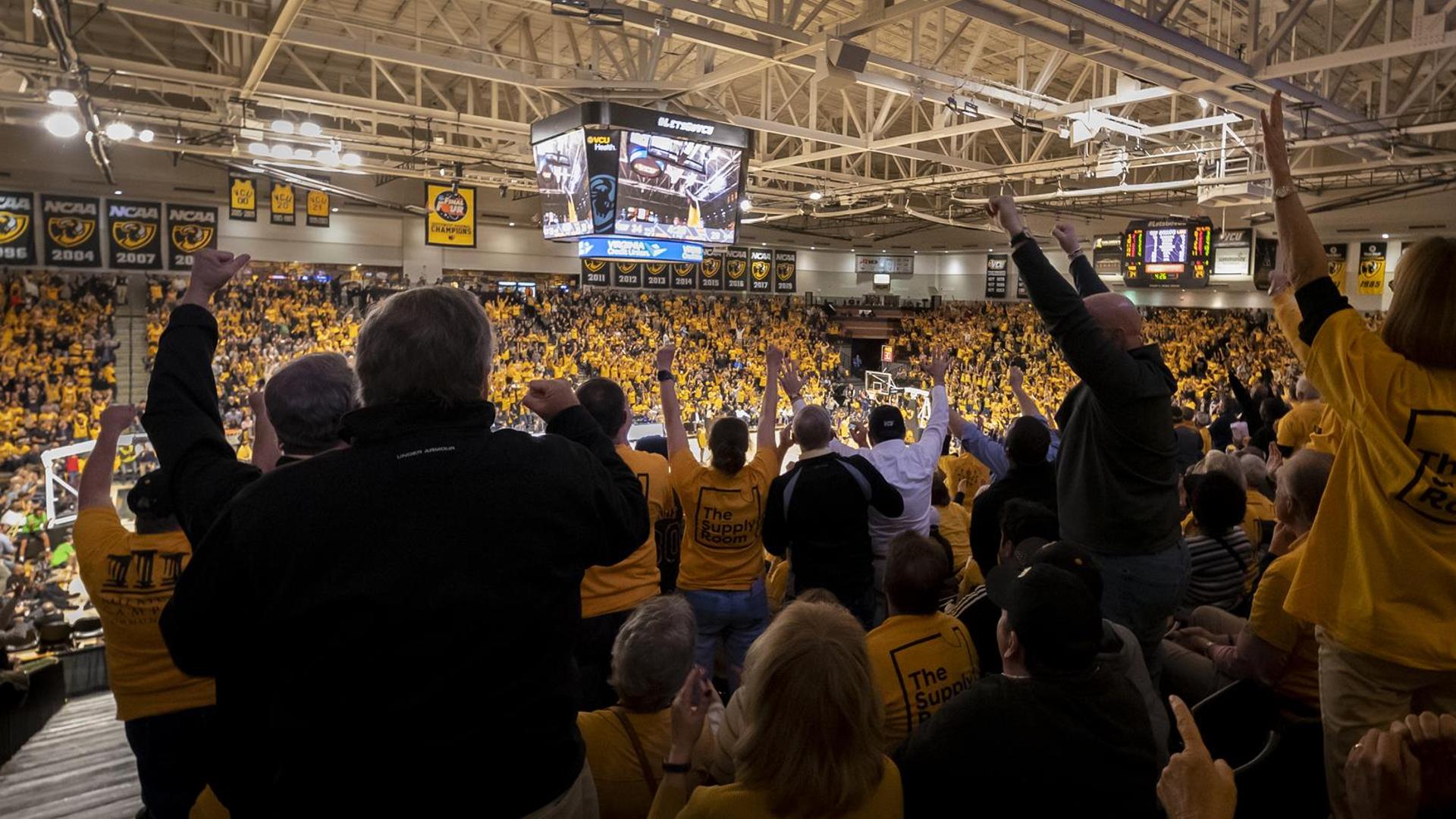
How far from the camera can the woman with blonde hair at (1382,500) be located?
5.90 feet

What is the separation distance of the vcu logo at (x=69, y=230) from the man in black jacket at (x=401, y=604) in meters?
21.2

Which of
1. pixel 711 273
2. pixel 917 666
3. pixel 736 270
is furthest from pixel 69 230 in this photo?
pixel 917 666

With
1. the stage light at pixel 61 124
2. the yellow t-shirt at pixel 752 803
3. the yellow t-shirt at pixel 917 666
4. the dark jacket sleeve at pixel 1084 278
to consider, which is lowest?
the yellow t-shirt at pixel 917 666

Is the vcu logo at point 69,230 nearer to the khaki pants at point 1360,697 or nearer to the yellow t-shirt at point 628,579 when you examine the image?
the yellow t-shirt at point 628,579

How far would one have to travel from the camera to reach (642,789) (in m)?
2.19

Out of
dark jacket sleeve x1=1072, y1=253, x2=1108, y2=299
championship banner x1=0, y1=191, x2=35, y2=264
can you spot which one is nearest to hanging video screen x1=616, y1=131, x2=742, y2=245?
dark jacket sleeve x1=1072, y1=253, x2=1108, y2=299

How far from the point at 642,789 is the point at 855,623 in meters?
0.78

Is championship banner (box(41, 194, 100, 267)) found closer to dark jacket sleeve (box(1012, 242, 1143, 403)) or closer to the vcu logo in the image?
the vcu logo

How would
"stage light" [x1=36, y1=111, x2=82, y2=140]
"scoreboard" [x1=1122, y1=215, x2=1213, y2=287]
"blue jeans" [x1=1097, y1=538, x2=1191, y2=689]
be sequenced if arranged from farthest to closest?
1. "scoreboard" [x1=1122, y1=215, x2=1213, y2=287]
2. "stage light" [x1=36, y1=111, x2=82, y2=140]
3. "blue jeans" [x1=1097, y1=538, x2=1191, y2=689]

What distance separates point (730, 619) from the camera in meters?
4.10

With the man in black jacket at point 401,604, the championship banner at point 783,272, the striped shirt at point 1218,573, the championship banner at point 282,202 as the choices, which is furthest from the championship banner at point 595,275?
the man in black jacket at point 401,604

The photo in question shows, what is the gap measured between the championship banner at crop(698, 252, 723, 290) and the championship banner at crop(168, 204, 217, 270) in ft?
41.3

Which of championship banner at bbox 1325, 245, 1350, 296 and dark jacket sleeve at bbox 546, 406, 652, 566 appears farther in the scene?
championship banner at bbox 1325, 245, 1350, 296

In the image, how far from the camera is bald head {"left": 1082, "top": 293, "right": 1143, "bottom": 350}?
9.32ft
